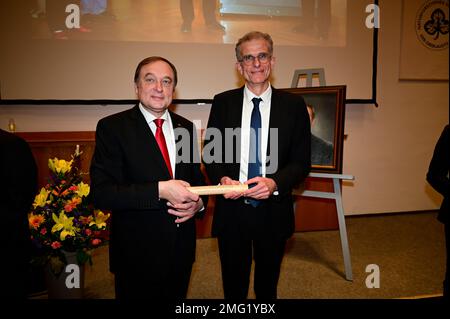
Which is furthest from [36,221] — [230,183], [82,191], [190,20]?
[190,20]

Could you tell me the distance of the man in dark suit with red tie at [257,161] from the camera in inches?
62.1

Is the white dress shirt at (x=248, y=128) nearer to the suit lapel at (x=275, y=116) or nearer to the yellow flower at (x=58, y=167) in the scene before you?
the suit lapel at (x=275, y=116)

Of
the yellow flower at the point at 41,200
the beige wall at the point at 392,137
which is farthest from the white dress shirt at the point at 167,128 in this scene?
the beige wall at the point at 392,137

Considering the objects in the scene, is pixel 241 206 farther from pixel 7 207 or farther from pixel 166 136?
pixel 7 207

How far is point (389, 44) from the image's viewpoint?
4035 millimetres

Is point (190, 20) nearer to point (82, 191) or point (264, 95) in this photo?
point (264, 95)

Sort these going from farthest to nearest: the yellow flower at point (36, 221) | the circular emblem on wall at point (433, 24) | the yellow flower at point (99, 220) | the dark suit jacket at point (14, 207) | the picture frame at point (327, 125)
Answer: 1. the circular emblem on wall at point (433, 24)
2. the picture frame at point (327, 125)
3. the yellow flower at point (99, 220)
4. the yellow flower at point (36, 221)
5. the dark suit jacket at point (14, 207)

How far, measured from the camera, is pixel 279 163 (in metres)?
1.60

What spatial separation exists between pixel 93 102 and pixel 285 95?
2427 mm

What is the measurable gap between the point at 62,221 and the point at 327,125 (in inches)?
79.2

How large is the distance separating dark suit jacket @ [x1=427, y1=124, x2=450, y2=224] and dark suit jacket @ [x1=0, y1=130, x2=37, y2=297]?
1.84 m

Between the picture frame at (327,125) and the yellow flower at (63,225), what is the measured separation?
72.2 inches

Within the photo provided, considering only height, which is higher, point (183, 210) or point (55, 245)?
point (183, 210)

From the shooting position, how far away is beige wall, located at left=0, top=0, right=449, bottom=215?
160 inches
